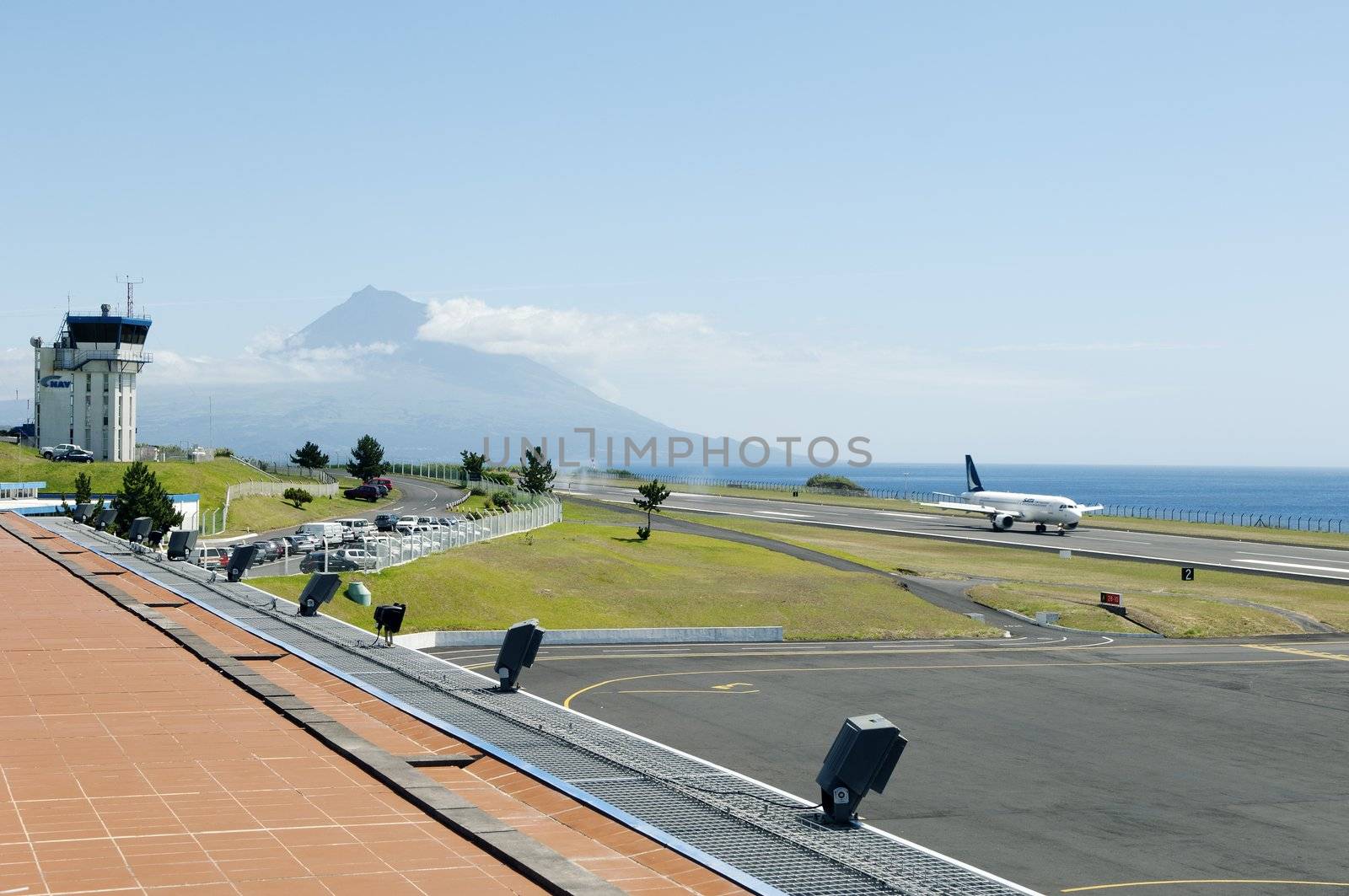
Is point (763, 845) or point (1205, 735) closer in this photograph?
point (763, 845)

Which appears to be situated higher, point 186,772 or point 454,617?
point 186,772

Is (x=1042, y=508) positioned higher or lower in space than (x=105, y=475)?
→ lower

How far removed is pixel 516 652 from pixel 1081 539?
9554 cm

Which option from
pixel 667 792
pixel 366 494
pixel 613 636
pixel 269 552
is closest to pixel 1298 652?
pixel 613 636

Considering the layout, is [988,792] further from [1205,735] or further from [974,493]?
[974,493]

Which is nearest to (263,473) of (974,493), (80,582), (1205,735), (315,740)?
(974,493)

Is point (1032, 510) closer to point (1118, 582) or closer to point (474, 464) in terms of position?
point (1118, 582)

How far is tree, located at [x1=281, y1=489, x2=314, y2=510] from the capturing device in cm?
10575

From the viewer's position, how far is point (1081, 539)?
108312 mm

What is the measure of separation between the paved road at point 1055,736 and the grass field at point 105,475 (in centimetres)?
6399

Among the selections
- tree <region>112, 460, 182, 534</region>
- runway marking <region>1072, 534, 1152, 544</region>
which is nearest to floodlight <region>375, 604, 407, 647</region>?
tree <region>112, 460, 182, 534</region>

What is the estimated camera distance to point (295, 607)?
29.6 m

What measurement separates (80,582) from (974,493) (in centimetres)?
10889

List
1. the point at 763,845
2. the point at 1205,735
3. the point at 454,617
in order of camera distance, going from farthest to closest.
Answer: the point at 454,617
the point at 1205,735
the point at 763,845
